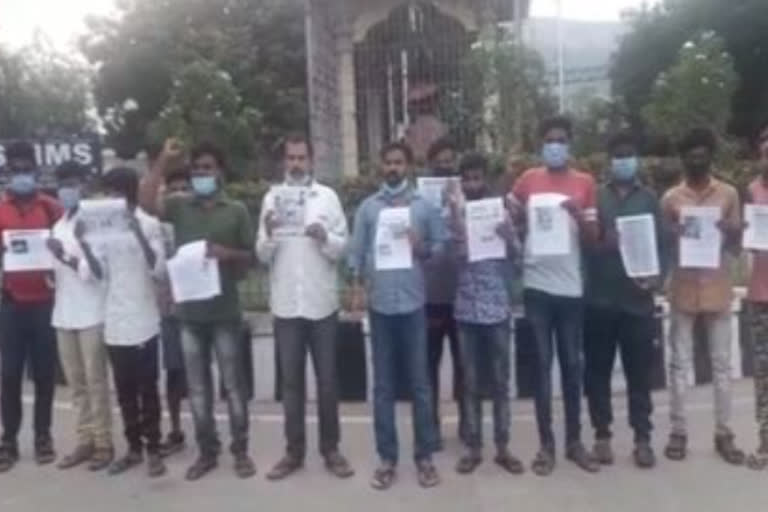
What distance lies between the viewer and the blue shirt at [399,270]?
676 cm

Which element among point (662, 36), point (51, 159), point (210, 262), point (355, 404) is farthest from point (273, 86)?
point (210, 262)

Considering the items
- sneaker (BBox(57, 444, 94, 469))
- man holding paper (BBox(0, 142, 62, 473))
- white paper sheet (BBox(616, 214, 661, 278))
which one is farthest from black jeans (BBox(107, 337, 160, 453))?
white paper sheet (BBox(616, 214, 661, 278))

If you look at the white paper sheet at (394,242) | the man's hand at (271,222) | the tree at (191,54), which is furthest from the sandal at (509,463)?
the tree at (191,54)

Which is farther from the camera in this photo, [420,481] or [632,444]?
[632,444]

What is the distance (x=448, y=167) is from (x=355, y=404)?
2.62 m

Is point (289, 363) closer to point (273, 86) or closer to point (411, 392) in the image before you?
point (411, 392)

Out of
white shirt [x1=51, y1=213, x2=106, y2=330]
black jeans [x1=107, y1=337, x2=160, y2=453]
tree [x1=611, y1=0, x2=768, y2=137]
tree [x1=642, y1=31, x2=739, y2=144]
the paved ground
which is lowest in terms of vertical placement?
the paved ground

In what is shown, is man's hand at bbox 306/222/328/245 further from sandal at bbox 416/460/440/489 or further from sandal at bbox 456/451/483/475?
sandal at bbox 456/451/483/475

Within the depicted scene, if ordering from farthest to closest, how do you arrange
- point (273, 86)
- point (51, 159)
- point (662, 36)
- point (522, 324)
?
1. point (662, 36)
2. point (273, 86)
3. point (51, 159)
4. point (522, 324)

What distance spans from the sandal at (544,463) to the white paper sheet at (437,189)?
152 cm

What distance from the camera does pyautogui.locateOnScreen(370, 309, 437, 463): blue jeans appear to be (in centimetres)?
682

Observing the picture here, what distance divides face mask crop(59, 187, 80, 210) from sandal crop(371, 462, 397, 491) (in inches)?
98.2

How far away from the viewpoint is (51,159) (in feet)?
38.2

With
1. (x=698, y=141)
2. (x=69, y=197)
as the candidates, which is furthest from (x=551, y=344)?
(x=69, y=197)
